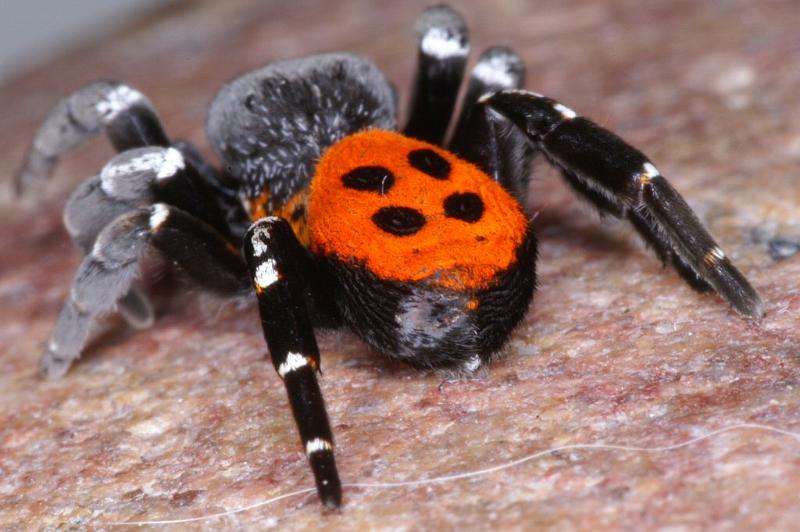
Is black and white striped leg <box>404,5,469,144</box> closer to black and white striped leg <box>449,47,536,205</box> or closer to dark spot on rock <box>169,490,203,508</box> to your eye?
black and white striped leg <box>449,47,536,205</box>

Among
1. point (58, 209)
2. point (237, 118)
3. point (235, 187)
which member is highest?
point (237, 118)

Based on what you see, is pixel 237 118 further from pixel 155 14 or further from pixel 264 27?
pixel 155 14

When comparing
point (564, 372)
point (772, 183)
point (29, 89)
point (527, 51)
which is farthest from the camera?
point (29, 89)

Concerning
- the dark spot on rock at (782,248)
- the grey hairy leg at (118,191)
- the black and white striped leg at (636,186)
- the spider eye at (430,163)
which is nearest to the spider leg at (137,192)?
the grey hairy leg at (118,191)

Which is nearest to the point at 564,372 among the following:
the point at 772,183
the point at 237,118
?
the point at 772,183

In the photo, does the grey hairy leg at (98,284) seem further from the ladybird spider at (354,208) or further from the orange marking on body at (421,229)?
the orange marking on body at (421,229)

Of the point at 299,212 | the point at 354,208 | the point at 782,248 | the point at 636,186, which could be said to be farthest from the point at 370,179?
the point at 782,248

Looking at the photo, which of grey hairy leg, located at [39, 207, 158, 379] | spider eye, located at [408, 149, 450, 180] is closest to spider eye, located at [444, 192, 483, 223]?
spider eye, located at [408, 149, 450, 180]
